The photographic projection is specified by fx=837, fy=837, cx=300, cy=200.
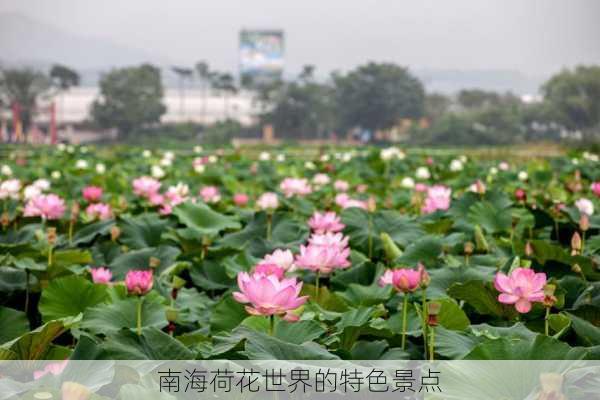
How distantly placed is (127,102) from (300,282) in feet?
118

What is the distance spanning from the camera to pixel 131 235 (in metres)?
1.83

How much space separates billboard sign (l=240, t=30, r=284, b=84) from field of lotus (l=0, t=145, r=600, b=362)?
4453cm

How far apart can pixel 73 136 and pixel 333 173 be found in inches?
1587

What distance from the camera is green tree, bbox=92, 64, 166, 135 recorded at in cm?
3575

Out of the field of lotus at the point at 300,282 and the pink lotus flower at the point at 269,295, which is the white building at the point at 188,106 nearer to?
the field of lotus at the point at 300,282

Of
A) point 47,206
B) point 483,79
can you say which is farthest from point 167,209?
point 483,79

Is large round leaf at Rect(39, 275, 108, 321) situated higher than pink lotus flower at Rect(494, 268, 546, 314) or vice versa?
pink lotus flower at Rect(494, 268, 546, 314)

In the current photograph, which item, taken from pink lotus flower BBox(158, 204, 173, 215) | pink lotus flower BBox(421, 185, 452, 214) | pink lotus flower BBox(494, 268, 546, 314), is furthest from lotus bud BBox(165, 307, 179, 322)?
pink lotus flower BBox(421, 185, 452, 214)

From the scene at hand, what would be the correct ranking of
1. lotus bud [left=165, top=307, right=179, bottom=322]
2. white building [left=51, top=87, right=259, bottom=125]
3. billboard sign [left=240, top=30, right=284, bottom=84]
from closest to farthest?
lotus bud [left=165, top=307, right=179, bottom=322] → white building [left=51, top=87, right=259, bottom=125] → billboard sign [left=240, top=30, right=284, bottom=84]

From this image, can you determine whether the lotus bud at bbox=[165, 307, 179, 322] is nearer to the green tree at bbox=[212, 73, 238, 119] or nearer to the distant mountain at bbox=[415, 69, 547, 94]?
the green tree at bbox=[212, 73, 238, 119]

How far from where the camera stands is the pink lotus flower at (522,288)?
99cm

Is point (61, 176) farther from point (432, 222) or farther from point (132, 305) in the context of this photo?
point (132, 305)

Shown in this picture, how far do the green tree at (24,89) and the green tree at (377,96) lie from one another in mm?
14862

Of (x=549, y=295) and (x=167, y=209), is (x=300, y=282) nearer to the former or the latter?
(x=549, y=295)
